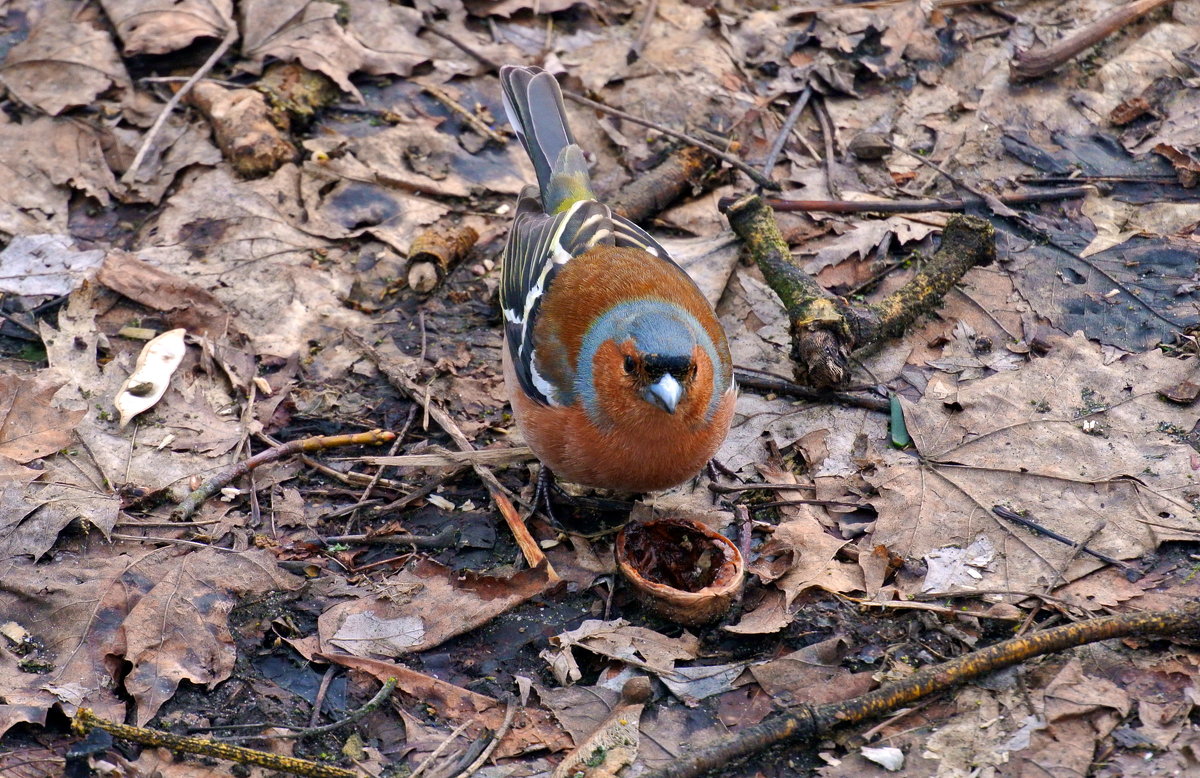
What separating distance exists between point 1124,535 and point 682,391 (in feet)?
5.80

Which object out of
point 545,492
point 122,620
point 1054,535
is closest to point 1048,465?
point 1054,535

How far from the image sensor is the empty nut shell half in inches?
156

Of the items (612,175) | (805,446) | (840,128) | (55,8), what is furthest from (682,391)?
(55,8)

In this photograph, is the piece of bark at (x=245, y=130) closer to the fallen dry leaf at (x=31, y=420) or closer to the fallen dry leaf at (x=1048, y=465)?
the fallen dry leaf at (x=31, y=420)

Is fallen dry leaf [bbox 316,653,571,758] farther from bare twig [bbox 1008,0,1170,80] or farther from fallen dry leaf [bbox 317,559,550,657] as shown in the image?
bare twig [bbox 1008,0,1170,80]

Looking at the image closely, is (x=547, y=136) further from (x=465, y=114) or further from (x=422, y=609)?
(x=422, y=609)

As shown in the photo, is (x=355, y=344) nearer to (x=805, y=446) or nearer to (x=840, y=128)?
(x=805, y=446)

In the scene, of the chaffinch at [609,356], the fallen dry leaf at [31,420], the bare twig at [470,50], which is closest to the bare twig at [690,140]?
the bare twig at [470,50]

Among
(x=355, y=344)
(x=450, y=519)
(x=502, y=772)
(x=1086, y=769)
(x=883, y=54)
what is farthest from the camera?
(x=883, y=54)

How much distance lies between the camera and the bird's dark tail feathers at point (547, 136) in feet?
17.8

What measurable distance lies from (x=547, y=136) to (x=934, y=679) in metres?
3.47

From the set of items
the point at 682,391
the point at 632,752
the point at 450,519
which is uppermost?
the point at 682,391

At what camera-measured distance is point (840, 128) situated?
6652 millimetres

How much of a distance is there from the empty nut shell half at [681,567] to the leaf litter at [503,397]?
0.11 metres
